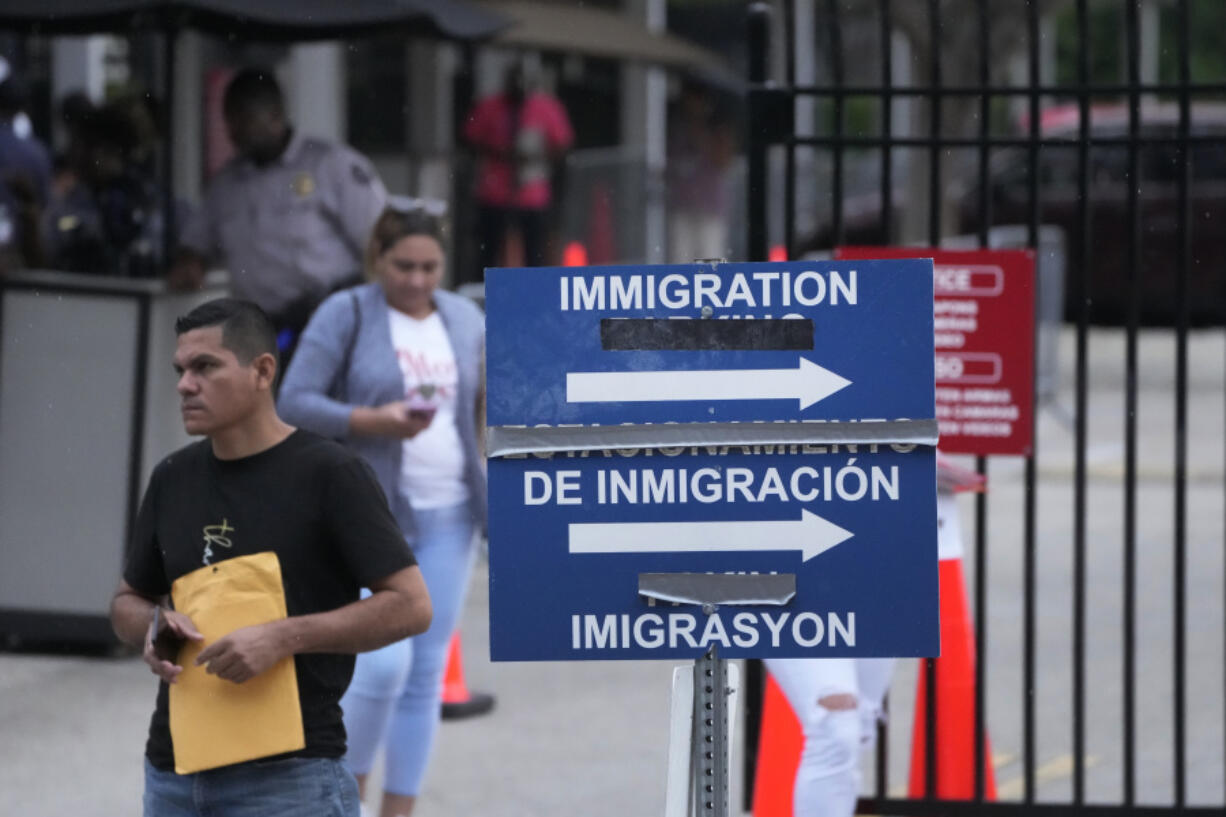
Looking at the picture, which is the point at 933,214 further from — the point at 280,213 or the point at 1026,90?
the point at 280,213

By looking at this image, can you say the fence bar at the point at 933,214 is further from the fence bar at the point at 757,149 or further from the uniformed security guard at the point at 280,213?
the uniformed security guard at the point at 280,213

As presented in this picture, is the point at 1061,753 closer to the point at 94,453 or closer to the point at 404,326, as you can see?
the point at 404,326

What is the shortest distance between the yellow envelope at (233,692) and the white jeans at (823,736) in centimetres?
152

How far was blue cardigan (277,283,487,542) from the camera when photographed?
5406 millimetres

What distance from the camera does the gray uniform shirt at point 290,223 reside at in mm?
8266

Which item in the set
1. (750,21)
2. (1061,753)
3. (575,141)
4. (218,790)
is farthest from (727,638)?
(575,141)

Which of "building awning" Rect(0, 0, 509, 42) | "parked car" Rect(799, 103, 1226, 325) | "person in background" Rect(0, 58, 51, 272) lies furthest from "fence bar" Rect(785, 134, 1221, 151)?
"parked car" Rect(799, 103, 1226, 325)

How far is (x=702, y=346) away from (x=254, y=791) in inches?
44.6

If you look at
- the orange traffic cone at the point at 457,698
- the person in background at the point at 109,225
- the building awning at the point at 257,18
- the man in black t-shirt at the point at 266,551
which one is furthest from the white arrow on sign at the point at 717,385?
the person in background at the point at 109,225

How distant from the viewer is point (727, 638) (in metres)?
3.19

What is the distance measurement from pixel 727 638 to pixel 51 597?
509cm

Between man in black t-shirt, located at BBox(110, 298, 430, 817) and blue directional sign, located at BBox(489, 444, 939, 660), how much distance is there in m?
0.43

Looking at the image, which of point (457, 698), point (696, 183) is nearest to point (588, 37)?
point (696, 183)

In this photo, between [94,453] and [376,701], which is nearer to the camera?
[376,701]
